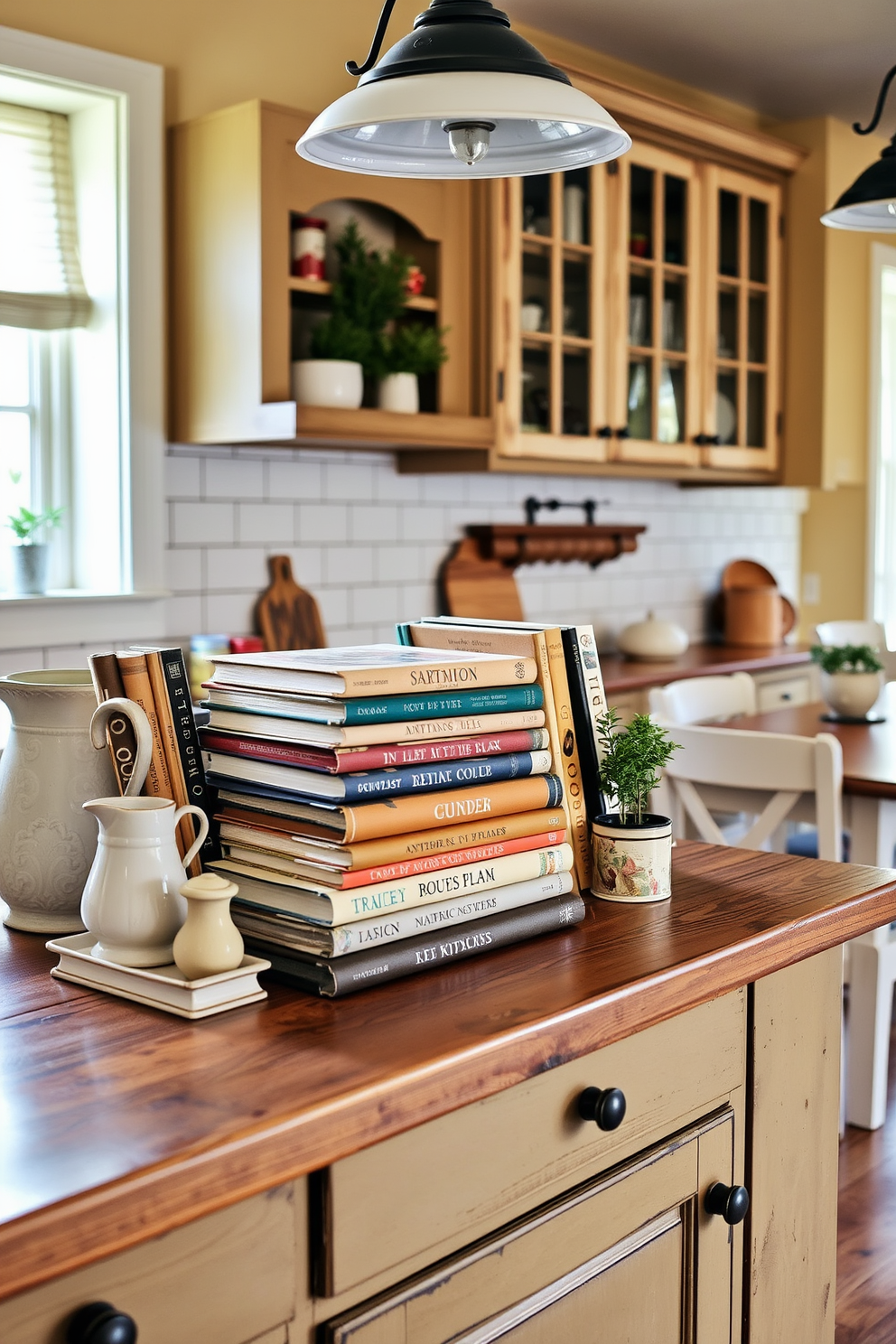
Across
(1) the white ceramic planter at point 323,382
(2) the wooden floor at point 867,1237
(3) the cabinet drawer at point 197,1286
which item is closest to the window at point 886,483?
(1) the white ceramic planter at point 323,382

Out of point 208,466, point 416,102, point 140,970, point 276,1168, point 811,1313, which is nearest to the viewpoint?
point 276,1168

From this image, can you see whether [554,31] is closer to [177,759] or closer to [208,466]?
[208,466]

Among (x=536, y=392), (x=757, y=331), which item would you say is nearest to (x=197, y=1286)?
(x=536, y=392)

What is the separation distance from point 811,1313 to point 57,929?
910mm

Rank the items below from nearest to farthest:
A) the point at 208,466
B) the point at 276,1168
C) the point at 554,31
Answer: the point at 276,1168
the point at 208,466
the point at 554,31

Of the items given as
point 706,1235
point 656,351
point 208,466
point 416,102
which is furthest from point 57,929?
point 656,351

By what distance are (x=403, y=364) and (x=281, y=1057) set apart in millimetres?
2587

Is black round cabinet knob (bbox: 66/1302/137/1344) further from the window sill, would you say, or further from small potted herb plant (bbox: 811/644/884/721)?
small potted herb plant (bbox: 811/644/884/721)

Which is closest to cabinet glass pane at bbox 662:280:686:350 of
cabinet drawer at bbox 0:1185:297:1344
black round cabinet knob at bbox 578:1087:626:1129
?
black round cabinet knob at bbox 578:1087:626:1129

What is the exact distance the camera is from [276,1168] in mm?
837

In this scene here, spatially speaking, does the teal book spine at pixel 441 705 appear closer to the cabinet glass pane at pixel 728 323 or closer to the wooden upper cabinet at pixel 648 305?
the wooden upper cabinet at pixel 648 305

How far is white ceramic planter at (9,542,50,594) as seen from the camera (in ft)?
9.79

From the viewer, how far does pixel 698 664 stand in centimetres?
427

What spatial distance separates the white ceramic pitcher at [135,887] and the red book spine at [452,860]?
142mm
